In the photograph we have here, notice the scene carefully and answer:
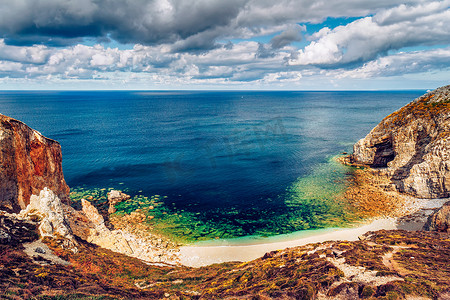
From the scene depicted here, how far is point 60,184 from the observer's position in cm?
4056

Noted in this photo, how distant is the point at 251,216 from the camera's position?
4562 cm

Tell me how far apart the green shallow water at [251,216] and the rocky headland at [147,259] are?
3.46 m

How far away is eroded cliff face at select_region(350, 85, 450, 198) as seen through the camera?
153 feet

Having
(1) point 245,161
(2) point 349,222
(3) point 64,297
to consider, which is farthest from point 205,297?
(1) point 245,161

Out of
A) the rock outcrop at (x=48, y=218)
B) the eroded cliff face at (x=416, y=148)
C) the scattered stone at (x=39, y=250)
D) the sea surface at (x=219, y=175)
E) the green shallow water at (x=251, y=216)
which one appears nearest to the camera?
the scattered stone at (x=39, y=250)

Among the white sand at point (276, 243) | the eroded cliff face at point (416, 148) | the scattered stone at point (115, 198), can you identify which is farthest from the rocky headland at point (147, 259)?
the scattered stone at point (115, 198)

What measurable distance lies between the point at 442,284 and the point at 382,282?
3.86 metres

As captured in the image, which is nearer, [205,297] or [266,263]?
[205,297]

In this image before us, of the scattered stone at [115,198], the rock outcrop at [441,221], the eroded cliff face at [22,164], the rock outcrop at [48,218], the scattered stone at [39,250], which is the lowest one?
the scattered stone at [115,198]

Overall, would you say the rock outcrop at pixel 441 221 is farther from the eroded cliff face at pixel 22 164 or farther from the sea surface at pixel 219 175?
the eroded cliff face at pixel 22 164

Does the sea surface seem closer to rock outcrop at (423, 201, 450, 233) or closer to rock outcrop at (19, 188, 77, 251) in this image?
rock outcrop at (423, 201, 450, 233)

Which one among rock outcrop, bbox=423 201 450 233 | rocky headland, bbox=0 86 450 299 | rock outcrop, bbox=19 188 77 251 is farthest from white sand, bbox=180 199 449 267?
rock outcrop, bbox=19 188 77 251

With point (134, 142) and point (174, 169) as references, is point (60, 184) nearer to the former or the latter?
point (174, 169)

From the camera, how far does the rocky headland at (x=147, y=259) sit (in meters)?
18.8
